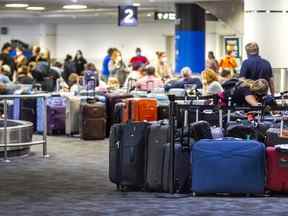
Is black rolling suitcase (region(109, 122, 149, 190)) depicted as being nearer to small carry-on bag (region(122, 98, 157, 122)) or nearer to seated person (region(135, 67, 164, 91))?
small carry-on bag (region(122, 98, 157, 122))

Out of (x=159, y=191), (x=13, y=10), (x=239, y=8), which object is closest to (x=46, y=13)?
(x=13, y=10)

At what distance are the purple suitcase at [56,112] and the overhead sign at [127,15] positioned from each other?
870cm

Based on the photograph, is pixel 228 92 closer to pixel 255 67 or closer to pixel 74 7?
pixel 255 67

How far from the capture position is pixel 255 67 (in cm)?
1313

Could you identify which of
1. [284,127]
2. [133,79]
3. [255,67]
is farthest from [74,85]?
[284,127]

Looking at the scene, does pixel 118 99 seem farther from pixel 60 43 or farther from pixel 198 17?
pixel 60 43

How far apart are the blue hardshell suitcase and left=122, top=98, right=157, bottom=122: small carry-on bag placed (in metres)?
5.61

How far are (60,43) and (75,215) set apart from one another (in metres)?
31.7

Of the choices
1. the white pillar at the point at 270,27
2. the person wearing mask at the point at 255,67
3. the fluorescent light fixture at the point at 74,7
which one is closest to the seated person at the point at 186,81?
the white pillar at the point at 270,27

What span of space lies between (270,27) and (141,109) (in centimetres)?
261

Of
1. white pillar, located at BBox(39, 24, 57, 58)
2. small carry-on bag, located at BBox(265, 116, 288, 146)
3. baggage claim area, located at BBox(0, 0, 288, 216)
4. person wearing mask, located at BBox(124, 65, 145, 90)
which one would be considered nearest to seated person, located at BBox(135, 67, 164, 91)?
baggage claim area, located at BBox(0, 0, 288, 216)

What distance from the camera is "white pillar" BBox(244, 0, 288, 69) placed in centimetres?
1441

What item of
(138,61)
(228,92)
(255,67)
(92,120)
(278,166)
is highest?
(138,61)

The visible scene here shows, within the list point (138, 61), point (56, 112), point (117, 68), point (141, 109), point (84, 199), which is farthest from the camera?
point (138, 61)
